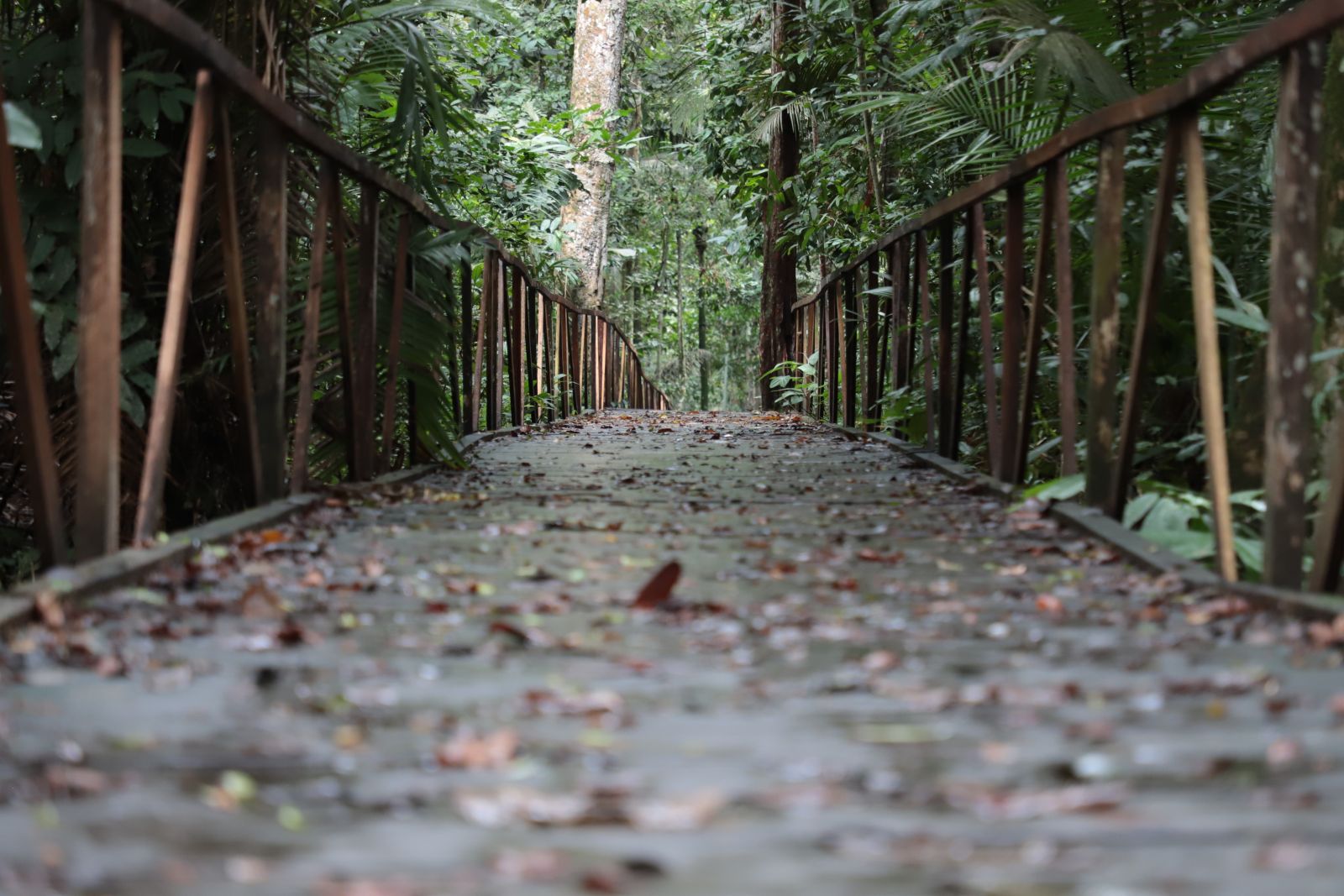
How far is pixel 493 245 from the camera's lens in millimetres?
7484

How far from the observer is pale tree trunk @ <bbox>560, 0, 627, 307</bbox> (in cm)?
1627

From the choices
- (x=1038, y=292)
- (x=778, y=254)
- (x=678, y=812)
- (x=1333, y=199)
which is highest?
(x=778, y=254)

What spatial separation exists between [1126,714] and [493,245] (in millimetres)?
5842

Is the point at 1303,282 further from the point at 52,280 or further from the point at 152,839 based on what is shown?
the point at 52,280

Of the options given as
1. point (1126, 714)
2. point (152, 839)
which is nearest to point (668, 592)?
point (1126, 714)

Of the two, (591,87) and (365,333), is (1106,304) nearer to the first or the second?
(365,333)

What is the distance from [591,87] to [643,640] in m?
14.4

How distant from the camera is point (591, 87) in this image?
16.3 metres

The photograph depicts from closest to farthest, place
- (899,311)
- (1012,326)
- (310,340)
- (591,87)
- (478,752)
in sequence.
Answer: (478,752) < (310,340) < (1012,326) < (899,311) < (591,87)

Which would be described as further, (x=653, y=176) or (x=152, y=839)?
(x=653, y=176)

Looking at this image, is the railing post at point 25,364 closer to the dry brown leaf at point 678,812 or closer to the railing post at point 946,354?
the dry brown leaf at point 678,812

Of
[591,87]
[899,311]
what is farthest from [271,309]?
[591,87]

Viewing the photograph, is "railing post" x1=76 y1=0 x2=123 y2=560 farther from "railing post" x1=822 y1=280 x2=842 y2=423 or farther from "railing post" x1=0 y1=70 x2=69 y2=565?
"railing post" x1=822 y1=280 x2=842 y2=423

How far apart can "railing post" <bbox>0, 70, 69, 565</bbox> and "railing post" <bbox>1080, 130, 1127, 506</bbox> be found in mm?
2499
